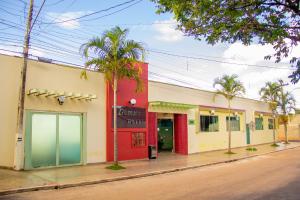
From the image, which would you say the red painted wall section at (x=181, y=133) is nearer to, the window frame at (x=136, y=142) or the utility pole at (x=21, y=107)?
the window frame at (x=136, y=142)

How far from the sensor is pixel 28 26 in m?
15.5

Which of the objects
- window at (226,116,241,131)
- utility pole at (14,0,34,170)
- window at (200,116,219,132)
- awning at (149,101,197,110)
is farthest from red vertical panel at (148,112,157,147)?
window at (226,116,241,131)

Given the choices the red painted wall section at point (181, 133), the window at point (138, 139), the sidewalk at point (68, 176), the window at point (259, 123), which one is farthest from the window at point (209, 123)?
the window at point (259, 123)

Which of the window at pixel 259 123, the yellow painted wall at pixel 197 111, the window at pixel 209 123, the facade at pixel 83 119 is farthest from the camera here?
the window at pixel 259 123

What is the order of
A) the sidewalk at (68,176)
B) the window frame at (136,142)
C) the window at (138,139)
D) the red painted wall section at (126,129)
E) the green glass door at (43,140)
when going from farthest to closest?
the window at (138,139) → the window frame at (136,142) → the red painted wall section at (126,129) → the green glass door at (43,140) → the sidewalk at (68,176)

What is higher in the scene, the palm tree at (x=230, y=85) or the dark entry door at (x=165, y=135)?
the palm tree at (x=230, y=85)

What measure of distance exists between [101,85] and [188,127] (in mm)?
9073

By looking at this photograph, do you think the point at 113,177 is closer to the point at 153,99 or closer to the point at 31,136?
the point at 31,136

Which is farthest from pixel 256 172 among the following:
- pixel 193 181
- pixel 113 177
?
pixel 113 177

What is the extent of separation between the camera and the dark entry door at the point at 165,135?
2608 centimetres

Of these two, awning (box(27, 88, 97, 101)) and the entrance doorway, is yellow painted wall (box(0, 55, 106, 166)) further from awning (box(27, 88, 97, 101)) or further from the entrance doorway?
the entrance doorway

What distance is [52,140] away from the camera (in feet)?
54.7

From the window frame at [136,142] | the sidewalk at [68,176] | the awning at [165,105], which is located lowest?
the sidewalk at [68,176]

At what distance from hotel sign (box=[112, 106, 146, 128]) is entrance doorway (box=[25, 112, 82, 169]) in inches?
104
